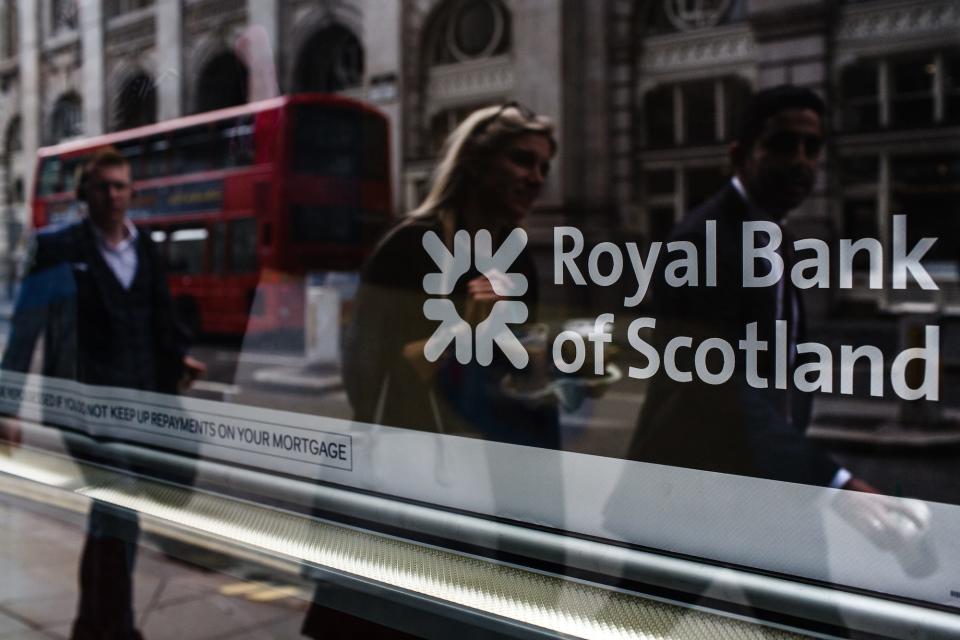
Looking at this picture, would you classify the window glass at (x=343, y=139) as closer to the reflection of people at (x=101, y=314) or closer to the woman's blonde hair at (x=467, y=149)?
the woman's blonde hair at (x=467, y=149)

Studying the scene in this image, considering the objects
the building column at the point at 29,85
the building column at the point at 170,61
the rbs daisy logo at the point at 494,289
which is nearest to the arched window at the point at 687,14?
the rbs daisy logo at the point at 494,289

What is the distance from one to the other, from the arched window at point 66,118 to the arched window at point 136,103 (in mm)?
160

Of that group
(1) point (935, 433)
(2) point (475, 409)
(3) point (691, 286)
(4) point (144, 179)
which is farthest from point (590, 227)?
(4) point (144, 179)

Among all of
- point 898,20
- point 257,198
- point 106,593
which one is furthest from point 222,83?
point 106,593

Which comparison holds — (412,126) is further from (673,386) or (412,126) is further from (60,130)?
(60,130)

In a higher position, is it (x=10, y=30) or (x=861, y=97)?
(x=10, y=30)

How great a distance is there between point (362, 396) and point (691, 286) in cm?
75

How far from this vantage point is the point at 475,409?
1.68m

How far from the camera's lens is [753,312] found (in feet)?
4.12

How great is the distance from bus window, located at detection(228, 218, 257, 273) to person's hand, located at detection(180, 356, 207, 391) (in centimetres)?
26

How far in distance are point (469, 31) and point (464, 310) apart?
479mm

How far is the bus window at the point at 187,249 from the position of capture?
85.5 inches

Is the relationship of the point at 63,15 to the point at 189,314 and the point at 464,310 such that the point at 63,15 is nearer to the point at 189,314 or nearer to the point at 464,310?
the point at 189,314

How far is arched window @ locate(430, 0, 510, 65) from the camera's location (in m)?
1.57
